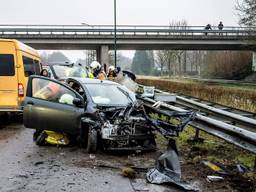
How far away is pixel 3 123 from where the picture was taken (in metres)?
13.4

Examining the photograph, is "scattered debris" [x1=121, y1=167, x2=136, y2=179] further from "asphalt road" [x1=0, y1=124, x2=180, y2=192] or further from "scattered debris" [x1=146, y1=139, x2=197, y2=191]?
"scattered debris" [x1=146, y1=139, x2=197, y2=191]

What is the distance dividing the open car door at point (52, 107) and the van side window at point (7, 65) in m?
3.04

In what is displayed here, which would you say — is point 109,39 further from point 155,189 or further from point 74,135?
point 155,189

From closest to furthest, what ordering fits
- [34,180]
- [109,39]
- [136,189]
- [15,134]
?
1. [136,189]
2. [34,180]
3. [15,134]
4. [109,39]

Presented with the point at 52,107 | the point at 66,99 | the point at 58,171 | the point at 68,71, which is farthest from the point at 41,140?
the point at 68,71

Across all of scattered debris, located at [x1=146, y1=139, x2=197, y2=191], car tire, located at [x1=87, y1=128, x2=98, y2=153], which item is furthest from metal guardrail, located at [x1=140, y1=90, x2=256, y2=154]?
car tire, located at [x1=87, y1=128, x2=98, y2=153]

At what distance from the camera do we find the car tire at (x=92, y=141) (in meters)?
8.09

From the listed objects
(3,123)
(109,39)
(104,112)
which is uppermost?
(109,39)

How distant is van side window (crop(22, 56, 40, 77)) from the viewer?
44.0ft

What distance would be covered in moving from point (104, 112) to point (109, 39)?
46.1 metres

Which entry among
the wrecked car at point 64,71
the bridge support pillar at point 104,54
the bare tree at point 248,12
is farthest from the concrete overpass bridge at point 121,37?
the wrecked car at point 64,71

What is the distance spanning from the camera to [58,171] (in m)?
6.75

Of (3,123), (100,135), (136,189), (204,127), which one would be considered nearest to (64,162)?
(100,135)

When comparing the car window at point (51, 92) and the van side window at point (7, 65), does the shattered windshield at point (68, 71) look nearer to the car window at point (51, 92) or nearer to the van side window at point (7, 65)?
the van side window at point (7, 65)
